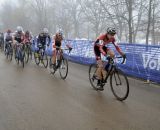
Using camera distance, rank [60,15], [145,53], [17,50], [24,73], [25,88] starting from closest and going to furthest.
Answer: [25,88] → [145,53] → [24,73] → [17,50] → [60,15]

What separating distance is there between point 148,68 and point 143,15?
23.0m

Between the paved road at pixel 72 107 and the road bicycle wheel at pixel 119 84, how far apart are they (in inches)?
6.9

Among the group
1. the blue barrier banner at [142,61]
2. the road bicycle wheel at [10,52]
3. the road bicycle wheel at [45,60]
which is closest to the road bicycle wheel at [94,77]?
the blue barrier banner at [142,61]

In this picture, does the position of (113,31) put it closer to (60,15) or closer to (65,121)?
(65,121)

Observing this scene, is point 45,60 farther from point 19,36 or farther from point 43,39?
point 19,36

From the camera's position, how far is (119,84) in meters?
8.12

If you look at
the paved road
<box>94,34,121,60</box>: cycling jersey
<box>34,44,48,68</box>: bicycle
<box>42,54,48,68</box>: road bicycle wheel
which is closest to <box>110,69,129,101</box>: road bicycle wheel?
the paved road

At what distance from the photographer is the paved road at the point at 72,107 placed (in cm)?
591

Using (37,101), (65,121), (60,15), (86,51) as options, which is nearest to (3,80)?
(37,101)

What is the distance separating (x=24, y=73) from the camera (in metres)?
12.8

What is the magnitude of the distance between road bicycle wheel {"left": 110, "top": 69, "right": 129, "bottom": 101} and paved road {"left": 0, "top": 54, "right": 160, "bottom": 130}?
174 mm

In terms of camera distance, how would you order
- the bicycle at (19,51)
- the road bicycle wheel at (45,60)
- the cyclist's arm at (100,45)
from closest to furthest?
the cyclist's arm at (100,45), the road bicycle wheel at (45,60), the bicycle at (19,51)

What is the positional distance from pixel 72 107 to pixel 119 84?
5.17ft

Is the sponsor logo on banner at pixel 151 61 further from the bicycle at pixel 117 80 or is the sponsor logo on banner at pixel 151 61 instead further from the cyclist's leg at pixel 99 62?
the bicycle at pixel 117 80
